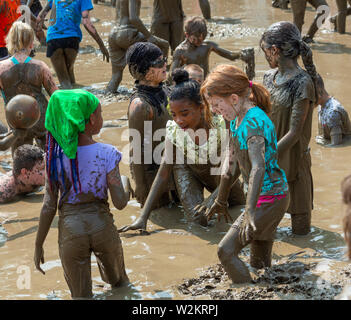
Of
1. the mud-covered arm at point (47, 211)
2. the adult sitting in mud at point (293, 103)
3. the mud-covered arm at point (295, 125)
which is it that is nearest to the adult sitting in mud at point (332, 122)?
the adult sitting in mud at point (293, 103)

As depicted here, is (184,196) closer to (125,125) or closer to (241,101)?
(241,101)

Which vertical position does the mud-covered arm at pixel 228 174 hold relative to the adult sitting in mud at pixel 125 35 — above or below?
below

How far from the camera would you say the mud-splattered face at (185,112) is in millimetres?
5027

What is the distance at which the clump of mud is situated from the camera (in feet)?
12.7

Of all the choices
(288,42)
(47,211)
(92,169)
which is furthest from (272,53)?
(47,211)

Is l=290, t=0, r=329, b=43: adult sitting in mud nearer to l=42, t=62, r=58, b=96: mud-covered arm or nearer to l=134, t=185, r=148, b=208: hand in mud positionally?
l=42, t=62, r=58, b=96: mud-covered arm

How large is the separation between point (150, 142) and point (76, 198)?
5.58ft

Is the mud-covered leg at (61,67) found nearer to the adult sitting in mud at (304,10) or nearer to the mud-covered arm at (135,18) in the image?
the mud-covered arm at (135,18)

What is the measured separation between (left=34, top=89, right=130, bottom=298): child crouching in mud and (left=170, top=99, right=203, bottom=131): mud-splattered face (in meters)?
1.18

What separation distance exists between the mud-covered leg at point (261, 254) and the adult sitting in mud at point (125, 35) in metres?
5.30

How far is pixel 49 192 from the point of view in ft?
13.0

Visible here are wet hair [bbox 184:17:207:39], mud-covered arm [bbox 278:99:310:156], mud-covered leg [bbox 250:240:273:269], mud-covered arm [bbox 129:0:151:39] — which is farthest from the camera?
mud-covered arm [bbox 129:0:151:39]

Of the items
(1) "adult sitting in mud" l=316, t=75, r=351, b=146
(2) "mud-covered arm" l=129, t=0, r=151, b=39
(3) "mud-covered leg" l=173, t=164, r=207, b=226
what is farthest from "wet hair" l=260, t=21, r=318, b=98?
(2) "mud-covered arm" l=129, t=0, r=151, b=39

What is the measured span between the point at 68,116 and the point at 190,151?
1.75 metres
